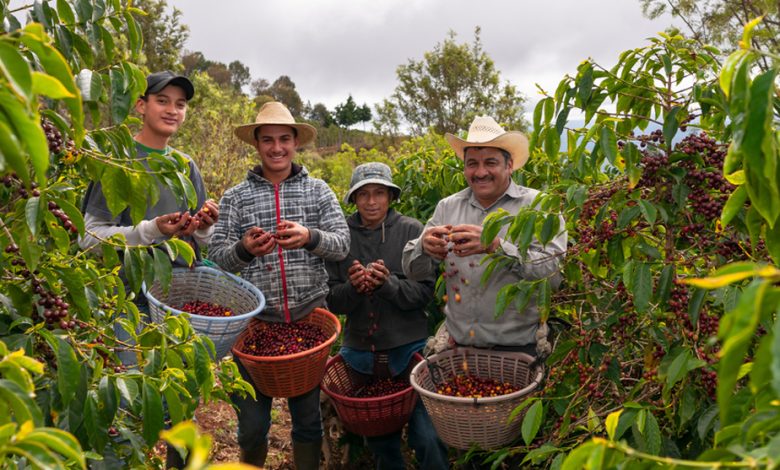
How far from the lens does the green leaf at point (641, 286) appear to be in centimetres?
150

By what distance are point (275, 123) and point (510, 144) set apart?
3.52 feet

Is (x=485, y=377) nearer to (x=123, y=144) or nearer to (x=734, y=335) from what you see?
(x=123, y=144)

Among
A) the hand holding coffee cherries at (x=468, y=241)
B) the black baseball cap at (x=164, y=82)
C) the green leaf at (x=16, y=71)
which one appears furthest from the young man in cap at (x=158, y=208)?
the green leaf at (x=16, y=71)

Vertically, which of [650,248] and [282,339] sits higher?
[650,248]

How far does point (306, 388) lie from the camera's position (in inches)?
105

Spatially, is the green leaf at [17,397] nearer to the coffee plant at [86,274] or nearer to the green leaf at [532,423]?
the coffee plant at [86,274]

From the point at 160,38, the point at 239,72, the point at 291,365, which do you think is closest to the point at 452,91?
the point at 160,38

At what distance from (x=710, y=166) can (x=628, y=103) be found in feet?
1.19

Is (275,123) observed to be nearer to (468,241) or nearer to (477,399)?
(468,241)

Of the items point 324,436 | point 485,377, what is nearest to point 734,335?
point 485,377

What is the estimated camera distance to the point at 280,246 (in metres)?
2.62

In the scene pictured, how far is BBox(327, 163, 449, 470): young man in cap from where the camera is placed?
2748 millimetres

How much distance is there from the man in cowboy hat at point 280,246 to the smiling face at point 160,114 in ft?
1.23

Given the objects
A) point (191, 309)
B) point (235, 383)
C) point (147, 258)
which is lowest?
point (235, 383)
